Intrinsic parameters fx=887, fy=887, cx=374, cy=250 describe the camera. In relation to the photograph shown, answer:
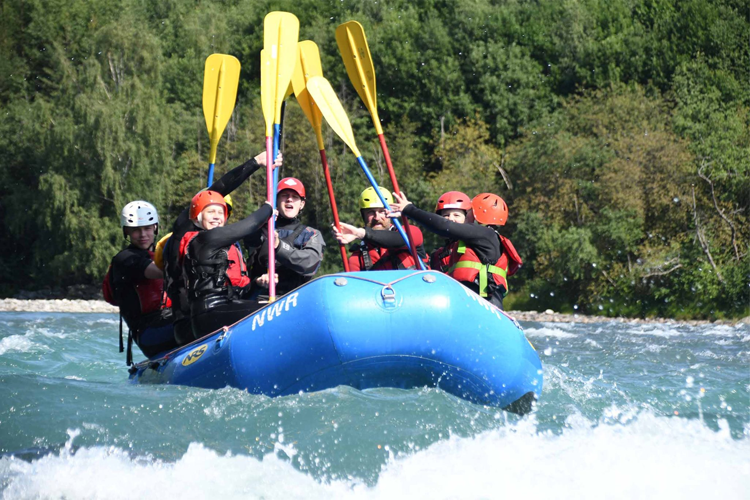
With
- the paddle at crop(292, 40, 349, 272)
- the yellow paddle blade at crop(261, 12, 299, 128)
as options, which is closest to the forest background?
the paddle at crop(292, 40, 349, 272)

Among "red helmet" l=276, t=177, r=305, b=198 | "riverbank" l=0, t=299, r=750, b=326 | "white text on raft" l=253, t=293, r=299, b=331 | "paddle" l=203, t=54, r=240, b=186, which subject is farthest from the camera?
"riverbank" l=0, t=299, r=750, b=326

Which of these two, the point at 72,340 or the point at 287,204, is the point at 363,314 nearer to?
the point at 287,204

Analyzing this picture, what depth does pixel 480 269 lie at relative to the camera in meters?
5.75

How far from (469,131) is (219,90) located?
22.1 metres

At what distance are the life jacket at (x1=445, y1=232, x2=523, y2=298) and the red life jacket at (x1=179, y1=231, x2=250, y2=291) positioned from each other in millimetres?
1371

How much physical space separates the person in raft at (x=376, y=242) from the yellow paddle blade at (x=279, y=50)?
3.34ft

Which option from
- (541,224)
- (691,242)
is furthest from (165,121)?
(691,242)

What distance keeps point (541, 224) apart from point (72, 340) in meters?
14.5

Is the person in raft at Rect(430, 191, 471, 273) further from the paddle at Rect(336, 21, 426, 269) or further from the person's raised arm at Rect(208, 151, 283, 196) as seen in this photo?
the paddle at Rect(336, 21, 426, 269)

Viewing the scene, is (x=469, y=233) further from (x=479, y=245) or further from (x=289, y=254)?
(x=289, y=254)

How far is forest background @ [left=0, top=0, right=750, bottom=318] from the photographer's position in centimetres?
2172

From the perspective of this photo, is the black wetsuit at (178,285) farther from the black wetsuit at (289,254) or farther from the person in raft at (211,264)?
the black wetsuit at (289,254)

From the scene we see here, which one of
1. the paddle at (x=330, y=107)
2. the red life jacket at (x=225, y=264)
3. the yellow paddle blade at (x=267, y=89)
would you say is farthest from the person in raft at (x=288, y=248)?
the paddle at (x=330, y=107)

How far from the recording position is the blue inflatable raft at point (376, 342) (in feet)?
15.2
